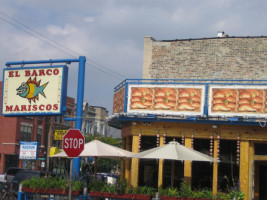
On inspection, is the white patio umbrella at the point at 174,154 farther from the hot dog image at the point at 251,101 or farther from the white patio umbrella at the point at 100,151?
the hot dog image at the point at 251,101

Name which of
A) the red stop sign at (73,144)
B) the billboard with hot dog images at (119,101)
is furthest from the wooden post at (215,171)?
the red stop sign at (73,144)

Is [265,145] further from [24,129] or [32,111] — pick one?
[24,129]

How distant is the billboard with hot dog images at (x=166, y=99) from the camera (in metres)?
20.1

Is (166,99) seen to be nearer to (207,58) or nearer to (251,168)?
(251,168)

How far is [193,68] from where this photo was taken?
995 inches

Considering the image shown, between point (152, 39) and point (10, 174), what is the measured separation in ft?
47.5

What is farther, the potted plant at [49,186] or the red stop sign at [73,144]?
the potted plant at [49,186]

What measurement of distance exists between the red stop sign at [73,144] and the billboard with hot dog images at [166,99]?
28.8 feet

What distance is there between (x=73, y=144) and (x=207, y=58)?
48.5 ft

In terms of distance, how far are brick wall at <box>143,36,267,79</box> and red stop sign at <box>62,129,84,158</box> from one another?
45.7 ft

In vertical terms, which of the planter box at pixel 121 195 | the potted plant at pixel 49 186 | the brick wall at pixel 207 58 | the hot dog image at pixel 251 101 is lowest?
the planter box at pixel 121 195

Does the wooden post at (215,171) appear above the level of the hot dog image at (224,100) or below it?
below

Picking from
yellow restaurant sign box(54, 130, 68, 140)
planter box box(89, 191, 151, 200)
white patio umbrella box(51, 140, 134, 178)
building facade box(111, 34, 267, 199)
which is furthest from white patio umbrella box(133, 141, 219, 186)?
yellow restaurant sign box(54, 130, 68, 140)

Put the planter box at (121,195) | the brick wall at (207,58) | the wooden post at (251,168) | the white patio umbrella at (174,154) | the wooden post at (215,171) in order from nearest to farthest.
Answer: the planter box at (121,195)
the white patio umbrella at (174,154)
the wooden post at (251,168)
the wooden post at (215,171)
the brick wall at (207,58)
